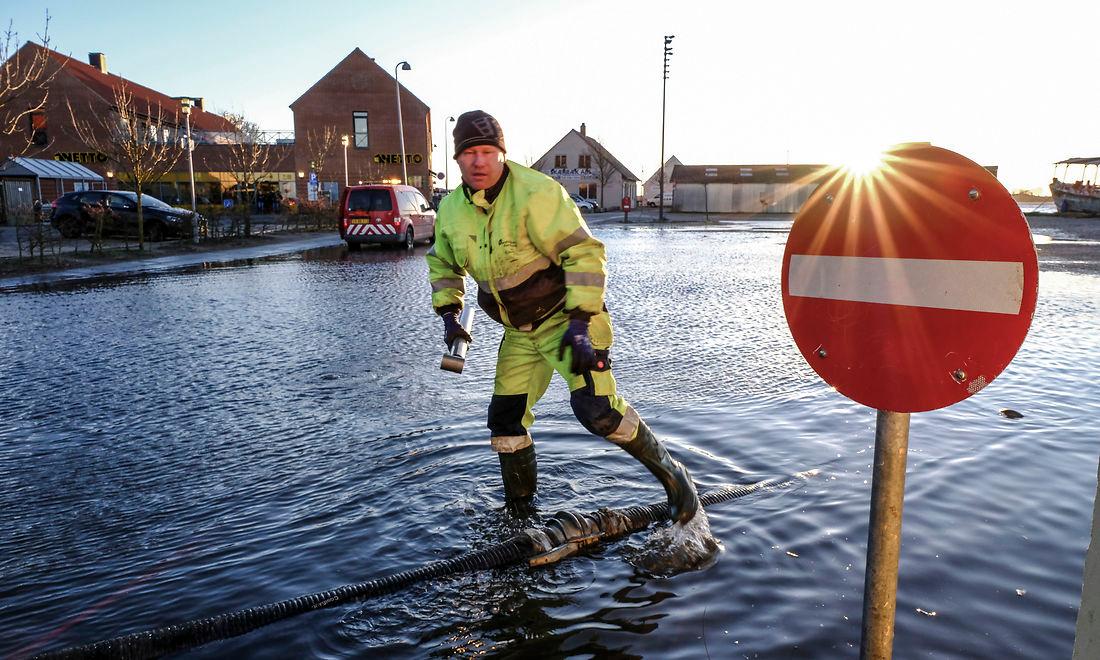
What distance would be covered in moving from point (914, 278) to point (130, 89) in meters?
59.7

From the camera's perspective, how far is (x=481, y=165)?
313 centimetres

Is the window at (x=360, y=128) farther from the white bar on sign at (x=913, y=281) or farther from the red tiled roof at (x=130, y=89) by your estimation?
the white bar on sign at (x=913, y=281)

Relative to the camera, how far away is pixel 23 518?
140 inches

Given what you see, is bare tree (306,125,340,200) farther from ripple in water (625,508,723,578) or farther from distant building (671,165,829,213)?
ripple in water (625,508,723,578)

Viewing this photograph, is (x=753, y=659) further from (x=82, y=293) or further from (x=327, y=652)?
(x=82, y=293)

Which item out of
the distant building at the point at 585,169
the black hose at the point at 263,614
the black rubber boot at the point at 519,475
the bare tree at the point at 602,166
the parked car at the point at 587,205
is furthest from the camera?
the distant building at the point at 585,169

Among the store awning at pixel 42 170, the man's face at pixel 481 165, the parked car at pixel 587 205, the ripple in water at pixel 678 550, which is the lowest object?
the ripple in water at pixel 678 550

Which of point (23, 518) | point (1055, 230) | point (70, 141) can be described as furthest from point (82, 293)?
point (70, 141)

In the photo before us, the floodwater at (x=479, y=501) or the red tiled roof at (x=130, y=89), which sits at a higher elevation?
the red tiled roof at (x=130, y=89)

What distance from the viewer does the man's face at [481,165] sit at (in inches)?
123

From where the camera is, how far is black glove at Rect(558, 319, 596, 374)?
3039 millimetres

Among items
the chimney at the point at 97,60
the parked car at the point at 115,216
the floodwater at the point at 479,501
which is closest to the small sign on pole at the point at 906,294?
the floodwater at the point at 479,501

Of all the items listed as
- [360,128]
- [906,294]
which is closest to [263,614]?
[906,294]

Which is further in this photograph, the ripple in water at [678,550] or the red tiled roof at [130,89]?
the red tiled roof at [130,89]
